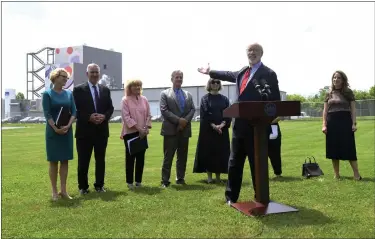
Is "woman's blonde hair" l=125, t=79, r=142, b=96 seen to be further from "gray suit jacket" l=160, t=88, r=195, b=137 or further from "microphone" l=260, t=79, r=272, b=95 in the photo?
"microphone" l=260, t=79, r=272, b=95

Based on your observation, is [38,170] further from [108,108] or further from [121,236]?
[121,236]

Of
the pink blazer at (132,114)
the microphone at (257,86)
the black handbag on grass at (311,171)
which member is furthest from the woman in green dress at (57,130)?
the black handbag on grass at (311,171)

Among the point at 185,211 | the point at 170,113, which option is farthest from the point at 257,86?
the point at 170,113

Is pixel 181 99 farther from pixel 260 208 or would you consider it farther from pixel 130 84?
pixel 260 208

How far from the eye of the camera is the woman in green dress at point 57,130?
664 cm

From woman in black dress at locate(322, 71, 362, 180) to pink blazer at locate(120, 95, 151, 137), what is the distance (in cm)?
356

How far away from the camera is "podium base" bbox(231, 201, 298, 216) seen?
541 cm

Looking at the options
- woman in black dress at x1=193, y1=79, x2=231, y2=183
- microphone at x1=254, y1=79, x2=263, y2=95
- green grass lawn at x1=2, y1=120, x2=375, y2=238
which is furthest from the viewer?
woman in black dress at x1=193, y1=79, x2=231, y2=183

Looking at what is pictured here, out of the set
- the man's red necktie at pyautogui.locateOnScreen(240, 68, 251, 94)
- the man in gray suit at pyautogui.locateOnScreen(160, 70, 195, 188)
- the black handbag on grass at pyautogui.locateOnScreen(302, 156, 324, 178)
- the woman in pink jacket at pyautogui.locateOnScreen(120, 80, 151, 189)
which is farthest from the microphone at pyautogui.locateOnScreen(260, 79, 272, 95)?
the black handbag on grass at pyautogui.locateOnScreen(302, 156, 324, 178)

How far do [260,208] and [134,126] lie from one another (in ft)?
9.99

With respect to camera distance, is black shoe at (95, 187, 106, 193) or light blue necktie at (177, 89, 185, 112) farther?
light blue necktie at (177, 89, 185, 112)

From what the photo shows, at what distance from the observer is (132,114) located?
25.3ft

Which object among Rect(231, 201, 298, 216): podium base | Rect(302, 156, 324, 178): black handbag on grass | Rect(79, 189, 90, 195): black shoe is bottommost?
Rect(79, 189, 90, 195): black shoe

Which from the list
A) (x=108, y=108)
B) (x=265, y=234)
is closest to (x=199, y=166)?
(x=108, y=108)
